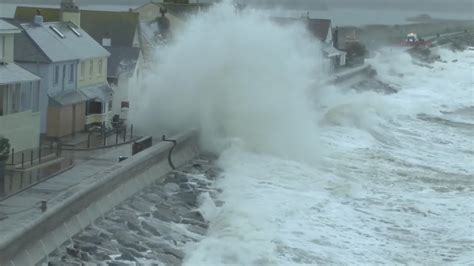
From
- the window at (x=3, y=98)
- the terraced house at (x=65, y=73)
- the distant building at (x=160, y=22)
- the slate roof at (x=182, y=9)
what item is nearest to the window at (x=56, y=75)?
the terraced house at (x=65, y=73)

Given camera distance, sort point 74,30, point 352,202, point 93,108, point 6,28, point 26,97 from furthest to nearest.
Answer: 1. point 74,30
2. point 93,108
3. point 26,97
4. point 6,28
5. point 352,202

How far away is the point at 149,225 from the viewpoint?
1352cm

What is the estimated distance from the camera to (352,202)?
1625cm

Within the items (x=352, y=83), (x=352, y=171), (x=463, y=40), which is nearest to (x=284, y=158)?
(x=352, y=171)

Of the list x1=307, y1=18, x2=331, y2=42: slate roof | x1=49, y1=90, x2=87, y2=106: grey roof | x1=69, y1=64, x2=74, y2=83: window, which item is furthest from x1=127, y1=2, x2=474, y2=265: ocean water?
x1=307, y1=18, x2=331, y2=42: slate roof

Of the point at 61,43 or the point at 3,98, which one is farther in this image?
the point at 61,43

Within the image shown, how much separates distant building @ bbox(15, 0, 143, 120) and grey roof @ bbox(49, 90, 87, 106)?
0.79 metres

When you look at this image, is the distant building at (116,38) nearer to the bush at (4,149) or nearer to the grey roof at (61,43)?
the grey roof at (61,43)

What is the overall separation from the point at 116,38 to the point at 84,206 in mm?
15470

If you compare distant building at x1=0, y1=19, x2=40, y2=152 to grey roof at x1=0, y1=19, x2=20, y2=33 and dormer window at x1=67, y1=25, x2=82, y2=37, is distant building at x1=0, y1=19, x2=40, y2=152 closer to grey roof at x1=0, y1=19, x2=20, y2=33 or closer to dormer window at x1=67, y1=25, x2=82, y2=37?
grey roof at x1=0, y1=19, x2=20, y2=33

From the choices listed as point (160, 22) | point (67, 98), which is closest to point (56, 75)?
point (67, 98)

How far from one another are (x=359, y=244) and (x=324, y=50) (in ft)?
100

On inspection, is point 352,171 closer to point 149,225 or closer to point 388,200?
point 388,200

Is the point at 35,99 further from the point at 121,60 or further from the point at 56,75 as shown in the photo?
the point at 121,60
